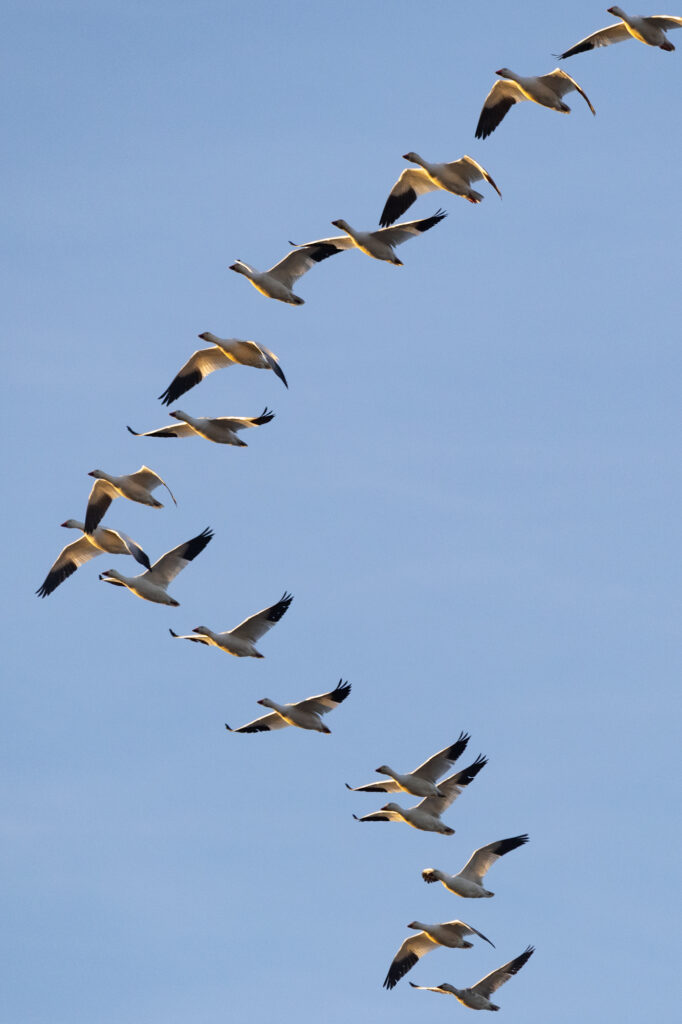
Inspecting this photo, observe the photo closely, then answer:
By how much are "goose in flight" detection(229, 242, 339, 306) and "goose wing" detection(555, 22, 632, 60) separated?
16.0 ft

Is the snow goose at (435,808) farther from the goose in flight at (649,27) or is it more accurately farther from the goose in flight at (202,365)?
the goose in flight at (649,27)

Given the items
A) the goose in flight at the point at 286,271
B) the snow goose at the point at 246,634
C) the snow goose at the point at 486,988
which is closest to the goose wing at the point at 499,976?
the snow goose at the point at 486,988

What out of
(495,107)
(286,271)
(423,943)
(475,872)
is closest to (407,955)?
(423,943)

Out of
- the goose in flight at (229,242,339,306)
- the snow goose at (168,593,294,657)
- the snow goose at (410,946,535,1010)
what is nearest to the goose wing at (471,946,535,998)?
the snow goose at (410,946,535,1010)

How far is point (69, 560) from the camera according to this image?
32.2 meters

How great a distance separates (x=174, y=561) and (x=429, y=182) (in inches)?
293

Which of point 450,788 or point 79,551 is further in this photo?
point 79,551

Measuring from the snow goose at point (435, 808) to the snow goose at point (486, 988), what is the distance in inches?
88.1

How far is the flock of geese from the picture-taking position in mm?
27969

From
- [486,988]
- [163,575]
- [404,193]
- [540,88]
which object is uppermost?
[540,88]

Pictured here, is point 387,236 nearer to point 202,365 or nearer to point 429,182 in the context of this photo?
point 429,182

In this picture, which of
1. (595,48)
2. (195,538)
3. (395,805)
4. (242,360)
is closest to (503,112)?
(595,48)

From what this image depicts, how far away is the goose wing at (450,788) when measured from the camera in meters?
28.0

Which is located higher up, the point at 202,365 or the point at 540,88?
the point at 540,88
